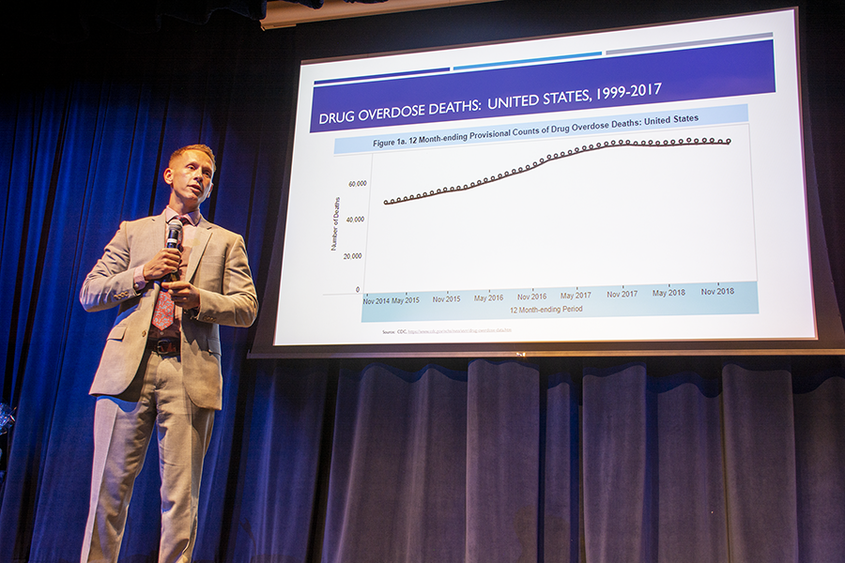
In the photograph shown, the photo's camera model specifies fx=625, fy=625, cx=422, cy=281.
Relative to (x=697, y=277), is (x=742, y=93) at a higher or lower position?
higher

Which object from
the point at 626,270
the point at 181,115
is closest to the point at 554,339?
the point at 626,270

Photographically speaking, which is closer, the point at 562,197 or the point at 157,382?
the point at 157,382

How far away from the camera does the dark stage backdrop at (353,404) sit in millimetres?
2207

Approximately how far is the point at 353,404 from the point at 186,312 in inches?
33.0

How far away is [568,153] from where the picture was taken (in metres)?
2.52

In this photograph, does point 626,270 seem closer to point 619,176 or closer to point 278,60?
point 619,176

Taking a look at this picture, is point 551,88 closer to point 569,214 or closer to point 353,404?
point 569,214

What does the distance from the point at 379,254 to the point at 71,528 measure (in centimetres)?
173

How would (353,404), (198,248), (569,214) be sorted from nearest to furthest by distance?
(198,248) → (569,214) → (353,404)

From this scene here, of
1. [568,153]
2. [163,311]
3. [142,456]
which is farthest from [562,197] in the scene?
[142,456]

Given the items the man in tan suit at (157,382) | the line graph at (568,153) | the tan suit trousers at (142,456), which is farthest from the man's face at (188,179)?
the line graph at (568,153)

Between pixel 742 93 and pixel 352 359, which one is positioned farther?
pixel 352 359

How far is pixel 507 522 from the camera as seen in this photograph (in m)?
2.26

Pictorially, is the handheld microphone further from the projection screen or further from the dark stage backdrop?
the dark stage backdrop
